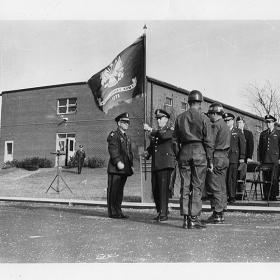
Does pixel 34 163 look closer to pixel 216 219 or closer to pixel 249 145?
pixel 249 145

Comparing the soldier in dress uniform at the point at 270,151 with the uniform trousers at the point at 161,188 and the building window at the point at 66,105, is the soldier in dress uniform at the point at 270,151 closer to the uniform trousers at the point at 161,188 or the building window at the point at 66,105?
the uniform trousers at the point at 161,188

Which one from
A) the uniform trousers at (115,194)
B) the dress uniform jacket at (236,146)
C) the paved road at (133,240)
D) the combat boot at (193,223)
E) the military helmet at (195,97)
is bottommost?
the paved road at (133,240)

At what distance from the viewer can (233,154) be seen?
10.2 meters

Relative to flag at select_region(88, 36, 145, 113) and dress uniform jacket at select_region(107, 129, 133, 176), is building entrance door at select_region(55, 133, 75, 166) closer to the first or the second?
flag at select_region(88, 36, 145, 113)

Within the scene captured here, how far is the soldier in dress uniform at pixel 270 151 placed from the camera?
33.6 feet

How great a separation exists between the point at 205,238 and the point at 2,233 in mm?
2865

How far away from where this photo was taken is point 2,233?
6207mm

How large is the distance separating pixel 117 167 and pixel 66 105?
29.4 metres

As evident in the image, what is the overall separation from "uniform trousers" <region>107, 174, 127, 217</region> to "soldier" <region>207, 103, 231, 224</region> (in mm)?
1791

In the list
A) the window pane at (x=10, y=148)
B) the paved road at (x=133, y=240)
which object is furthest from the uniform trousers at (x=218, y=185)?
the window pane at (x=10, y=148)

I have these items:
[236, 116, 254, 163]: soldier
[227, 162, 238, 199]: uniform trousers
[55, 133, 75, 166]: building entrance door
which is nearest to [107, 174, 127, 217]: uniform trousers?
[227, 162, 238, 199]: uniform trousers

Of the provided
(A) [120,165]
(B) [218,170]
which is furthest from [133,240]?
(A) [120,165]

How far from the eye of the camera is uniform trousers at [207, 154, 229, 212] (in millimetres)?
7281
